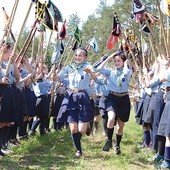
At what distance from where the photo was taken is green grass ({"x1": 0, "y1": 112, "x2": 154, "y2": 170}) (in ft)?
20.2

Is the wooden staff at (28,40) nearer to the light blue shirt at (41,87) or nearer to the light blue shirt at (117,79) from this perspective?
the light blue shirt at (117,79)

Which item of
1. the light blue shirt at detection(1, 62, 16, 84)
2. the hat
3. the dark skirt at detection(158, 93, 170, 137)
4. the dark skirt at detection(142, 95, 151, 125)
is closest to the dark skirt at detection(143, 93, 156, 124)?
the dark skirt at detection(142, 95, 151, 125)

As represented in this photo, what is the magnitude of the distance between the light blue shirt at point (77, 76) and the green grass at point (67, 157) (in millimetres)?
1246

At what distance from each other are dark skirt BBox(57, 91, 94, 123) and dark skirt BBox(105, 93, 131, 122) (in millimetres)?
474

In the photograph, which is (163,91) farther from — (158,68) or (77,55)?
(77,55)

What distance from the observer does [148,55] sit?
1017 cm

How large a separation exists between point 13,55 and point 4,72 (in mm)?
442

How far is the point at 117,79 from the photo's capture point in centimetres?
746

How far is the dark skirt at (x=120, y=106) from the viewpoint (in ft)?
24.4

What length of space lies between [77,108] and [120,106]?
2.83 feet

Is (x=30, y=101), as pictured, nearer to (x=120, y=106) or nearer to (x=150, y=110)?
(x=120, y=106)

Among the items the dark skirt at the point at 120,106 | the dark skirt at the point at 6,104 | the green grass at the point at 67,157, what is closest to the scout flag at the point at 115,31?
the dark skirt at the point at 120,106

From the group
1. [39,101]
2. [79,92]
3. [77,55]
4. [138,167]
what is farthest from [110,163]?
[39,101]

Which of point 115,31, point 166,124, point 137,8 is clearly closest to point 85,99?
point 166,124
